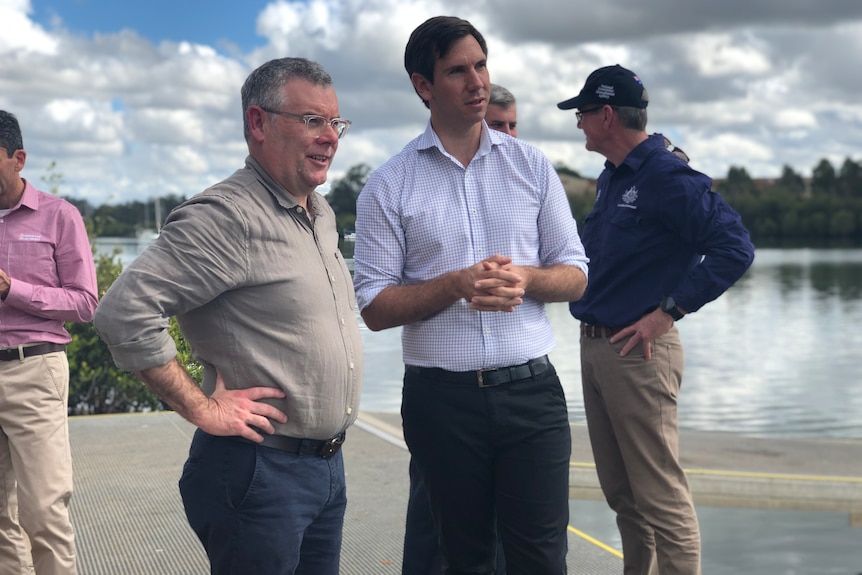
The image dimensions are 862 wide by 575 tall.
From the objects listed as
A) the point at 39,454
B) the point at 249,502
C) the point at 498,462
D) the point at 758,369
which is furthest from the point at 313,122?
the point at 758,369

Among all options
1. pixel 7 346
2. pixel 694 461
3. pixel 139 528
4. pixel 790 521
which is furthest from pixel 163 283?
pixel 694 461

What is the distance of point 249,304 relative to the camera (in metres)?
2.41

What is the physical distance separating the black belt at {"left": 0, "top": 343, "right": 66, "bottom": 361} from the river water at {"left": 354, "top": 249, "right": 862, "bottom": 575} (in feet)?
4.58

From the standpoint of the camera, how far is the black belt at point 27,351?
12.8 ft

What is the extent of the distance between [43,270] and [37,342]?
11.6 inches

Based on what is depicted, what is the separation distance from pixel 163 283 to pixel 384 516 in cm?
333

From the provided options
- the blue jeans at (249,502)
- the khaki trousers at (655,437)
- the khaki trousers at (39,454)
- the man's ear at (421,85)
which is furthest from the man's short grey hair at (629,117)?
the khaki trousers at (39,454)

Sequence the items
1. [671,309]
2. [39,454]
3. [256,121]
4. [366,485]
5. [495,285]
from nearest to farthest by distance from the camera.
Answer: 1. [256,121]
2. [495,285]
3. [671,309]
4. [39,454]
5. [366,485]

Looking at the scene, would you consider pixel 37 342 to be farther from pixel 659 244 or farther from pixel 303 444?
pixel 659 244

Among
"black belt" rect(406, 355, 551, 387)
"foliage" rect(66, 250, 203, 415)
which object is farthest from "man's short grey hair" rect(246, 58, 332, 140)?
"foliage" rect(66, 250, 203, 415)

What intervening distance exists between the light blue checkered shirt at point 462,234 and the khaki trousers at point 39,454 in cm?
165

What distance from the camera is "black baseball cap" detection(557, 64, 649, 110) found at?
3.92m

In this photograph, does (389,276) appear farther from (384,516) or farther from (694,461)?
(694,461)

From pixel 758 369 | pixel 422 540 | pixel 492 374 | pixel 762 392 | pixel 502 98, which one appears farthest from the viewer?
pixel 758 369
